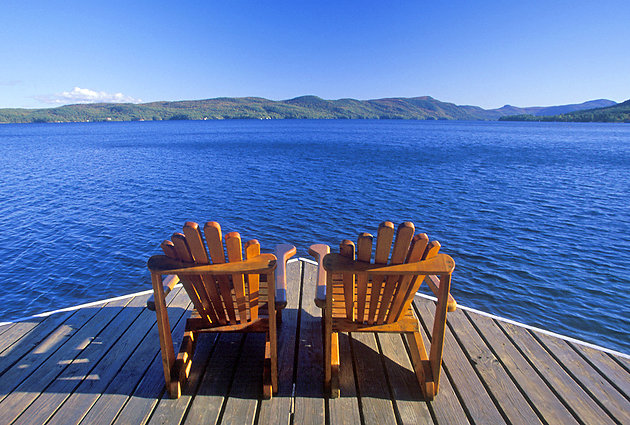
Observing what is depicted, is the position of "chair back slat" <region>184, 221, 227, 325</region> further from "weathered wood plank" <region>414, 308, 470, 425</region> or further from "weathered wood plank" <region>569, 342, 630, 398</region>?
"weathered wood plank" <region>569, 342, 630, 398</region>

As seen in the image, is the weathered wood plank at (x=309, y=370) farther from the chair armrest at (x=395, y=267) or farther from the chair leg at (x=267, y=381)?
the chair armrest at (x=395, y=267)

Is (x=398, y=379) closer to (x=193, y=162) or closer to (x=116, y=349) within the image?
(x=116, y=349)

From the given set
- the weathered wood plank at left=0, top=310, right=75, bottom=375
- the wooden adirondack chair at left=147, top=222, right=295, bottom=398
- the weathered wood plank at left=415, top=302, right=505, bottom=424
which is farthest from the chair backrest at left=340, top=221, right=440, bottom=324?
the weathered wood plank at left=0, top=310, right=75, bottom=375

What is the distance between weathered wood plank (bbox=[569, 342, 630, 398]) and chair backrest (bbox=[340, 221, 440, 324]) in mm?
1710

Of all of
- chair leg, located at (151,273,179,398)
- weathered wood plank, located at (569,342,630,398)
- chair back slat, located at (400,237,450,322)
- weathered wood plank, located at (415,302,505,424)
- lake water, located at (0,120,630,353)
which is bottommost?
lake water, located at (0,120,630,353)

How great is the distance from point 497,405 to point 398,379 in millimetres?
684

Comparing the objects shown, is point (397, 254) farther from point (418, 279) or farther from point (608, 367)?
point (608, 367)

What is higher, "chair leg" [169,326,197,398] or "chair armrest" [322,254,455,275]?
"chair armrest" [322,254,455,275]

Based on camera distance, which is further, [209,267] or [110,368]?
[110,368]

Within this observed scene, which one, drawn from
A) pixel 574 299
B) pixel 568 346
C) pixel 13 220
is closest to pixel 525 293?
pixel 574 299

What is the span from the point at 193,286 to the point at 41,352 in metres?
1.63

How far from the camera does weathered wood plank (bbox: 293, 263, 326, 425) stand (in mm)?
2328

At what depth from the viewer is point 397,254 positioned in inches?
88.4

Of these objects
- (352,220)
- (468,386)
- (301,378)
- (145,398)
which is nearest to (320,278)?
(301,378)
